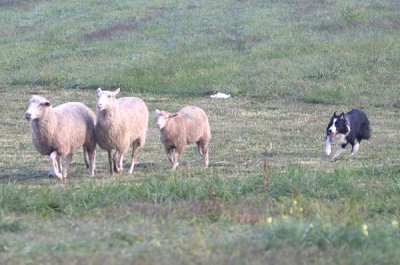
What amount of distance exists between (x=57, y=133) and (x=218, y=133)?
Result: 5.84m

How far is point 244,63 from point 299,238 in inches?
830

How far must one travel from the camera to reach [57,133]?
47.0 feet

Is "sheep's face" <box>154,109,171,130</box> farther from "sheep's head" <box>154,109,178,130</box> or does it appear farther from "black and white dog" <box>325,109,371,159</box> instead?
"black and white dog" <box>325,109,371,159</box>

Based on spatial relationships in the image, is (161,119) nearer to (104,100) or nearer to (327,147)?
(104,100)

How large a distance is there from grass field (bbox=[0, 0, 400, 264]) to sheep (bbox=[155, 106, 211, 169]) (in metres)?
0.37

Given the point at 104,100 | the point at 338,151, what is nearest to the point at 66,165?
the point at 104,100

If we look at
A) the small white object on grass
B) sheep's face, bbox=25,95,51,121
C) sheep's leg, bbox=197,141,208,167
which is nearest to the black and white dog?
sheep's leg, bbox=197,141,208,167

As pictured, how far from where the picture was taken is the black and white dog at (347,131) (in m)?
17.8

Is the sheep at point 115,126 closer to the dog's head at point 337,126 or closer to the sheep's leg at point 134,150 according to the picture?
the sheep's leg at point 134,150

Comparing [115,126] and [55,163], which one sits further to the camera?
[115,126]

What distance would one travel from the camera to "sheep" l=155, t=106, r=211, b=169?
15883 mm

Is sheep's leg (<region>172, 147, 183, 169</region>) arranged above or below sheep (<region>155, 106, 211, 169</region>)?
below

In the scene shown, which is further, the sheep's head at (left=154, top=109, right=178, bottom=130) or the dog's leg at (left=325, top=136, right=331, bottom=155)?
the dog's leg at (left=325, top=136, right=331, bottom=155)

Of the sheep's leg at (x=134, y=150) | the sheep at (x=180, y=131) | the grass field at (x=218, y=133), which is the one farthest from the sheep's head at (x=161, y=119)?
the grass field at (x=218, y=133)
